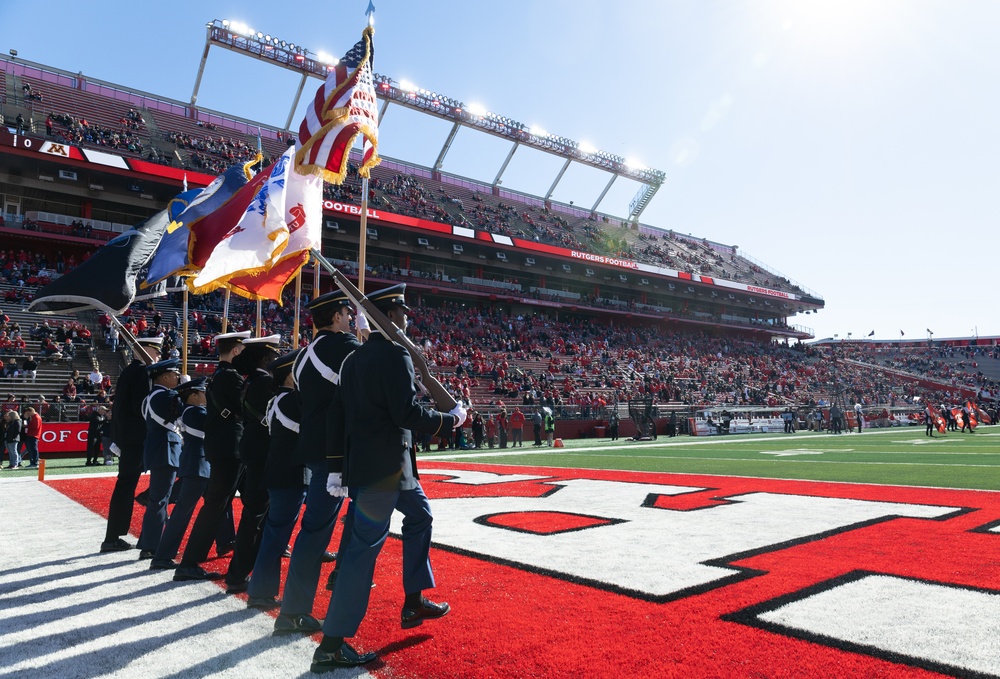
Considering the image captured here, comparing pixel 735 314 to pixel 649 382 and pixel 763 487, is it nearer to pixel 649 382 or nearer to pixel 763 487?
pixel 649 382

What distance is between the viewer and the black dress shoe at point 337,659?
3107mm

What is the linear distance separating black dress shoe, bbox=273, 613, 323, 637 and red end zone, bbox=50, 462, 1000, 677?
32cm

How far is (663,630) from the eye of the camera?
3.45m

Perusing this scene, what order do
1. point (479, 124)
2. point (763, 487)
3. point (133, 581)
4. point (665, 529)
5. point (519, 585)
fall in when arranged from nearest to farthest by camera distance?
point (519, 585) < point (133, 581) < point (665, 529) < point (763, 487) < point (479, 124)

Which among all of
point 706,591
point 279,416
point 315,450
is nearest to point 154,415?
point 279,416

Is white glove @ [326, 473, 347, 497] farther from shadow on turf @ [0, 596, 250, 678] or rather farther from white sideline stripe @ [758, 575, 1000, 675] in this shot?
white sideline stripe @ [758, 575, 1000, 675]

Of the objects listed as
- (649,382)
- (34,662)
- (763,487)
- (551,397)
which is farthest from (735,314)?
(34,662)

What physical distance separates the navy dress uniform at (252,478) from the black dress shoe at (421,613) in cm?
156

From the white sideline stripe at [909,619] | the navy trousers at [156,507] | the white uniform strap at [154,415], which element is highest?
the white uniform strap at [154,415]

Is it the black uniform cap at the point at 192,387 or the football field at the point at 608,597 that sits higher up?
the black uniform cap at the point at 192,387

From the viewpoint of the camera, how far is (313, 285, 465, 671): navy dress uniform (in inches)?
131

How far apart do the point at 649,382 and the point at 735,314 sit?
3011 cm

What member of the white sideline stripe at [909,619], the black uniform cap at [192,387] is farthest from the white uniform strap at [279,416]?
the white sideline stripe at [909,619]

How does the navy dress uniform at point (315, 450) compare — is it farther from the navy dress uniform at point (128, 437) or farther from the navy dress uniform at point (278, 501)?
the navy dress uniform at point (128, 437)
